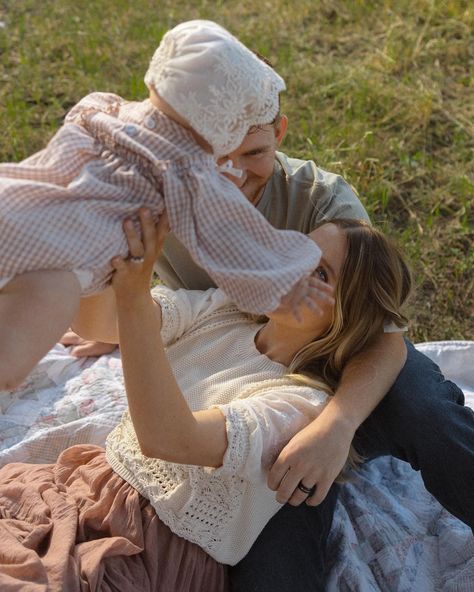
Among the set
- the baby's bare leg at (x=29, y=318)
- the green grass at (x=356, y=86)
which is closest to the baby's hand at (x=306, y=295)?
the baby's bare leg at (x=29, y=318)

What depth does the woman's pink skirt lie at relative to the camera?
1751mm

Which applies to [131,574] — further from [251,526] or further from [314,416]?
[314,416]

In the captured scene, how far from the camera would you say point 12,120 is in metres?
3.83

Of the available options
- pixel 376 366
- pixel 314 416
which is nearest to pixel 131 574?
pixel 314 416

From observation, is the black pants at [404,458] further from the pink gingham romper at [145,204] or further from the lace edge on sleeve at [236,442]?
the pink gingham romper at [145,204]

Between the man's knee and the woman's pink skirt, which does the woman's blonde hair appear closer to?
the man's knee

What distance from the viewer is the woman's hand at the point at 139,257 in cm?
155

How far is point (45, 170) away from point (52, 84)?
2.72m

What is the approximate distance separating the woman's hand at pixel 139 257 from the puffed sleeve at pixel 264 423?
0.35 metres

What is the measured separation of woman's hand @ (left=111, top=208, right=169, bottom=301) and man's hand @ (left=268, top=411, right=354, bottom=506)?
47 centimetres

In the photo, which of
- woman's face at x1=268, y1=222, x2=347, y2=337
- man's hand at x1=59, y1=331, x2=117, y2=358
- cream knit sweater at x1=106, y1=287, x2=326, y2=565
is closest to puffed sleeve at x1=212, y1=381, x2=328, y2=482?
cream knit sweater at x1=106, y1=287, x2=326, y2=565

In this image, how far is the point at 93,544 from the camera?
1.83 metres

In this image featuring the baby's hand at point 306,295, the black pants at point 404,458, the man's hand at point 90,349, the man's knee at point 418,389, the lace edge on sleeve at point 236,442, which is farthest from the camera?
the man's hand at point 90,349

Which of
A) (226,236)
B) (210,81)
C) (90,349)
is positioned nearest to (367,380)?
(226,236)
